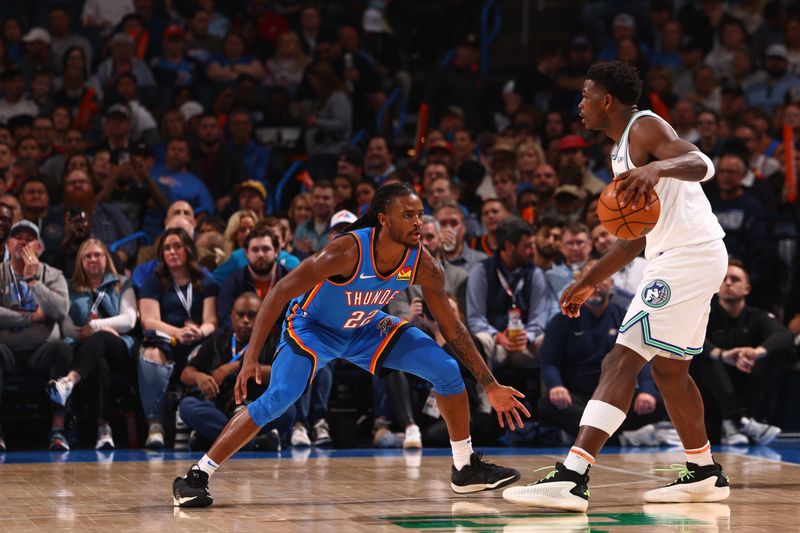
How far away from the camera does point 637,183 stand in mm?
5309

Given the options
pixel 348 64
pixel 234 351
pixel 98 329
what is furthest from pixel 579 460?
pixel 348 64

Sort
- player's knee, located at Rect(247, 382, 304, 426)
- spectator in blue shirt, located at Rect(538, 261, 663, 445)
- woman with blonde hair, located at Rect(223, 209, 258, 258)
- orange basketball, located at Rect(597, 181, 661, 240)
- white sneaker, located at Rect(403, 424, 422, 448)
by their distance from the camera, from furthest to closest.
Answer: woman with blonde hair, located at Rect(223, 209, 258, 258)
spectator in blue shirt, located at Rect(538, 261, 663, 445)
white sneaker, located at Rect(403, 424, 422, 448)
player's knee, located at Rect(247, 382, 304, 426)
orange basketball, located at Rect(597, 181, 661, 240)

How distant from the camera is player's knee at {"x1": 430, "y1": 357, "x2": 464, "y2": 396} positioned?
611cm

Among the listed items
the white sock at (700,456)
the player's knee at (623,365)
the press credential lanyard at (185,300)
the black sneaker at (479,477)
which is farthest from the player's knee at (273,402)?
the press credential lanyard at (185,300)

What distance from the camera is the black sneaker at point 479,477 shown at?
6.24 metres

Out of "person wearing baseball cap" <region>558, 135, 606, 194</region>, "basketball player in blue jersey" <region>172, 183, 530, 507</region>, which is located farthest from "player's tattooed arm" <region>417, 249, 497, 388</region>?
"person wearing baseball cap" <region>558, 135, 606, 194</region>

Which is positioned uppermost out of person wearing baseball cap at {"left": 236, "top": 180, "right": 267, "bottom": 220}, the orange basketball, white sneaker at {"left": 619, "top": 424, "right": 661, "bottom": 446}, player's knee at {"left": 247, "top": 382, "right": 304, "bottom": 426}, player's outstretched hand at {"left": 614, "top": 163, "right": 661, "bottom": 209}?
person wearing baseball cap at {"left": 236, "top": 180, "right": 267, "bottom": 220}

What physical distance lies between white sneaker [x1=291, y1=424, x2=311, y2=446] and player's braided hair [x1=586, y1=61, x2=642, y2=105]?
4.24 meters

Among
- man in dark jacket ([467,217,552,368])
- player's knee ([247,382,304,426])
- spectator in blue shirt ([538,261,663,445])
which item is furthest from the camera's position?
man in dark jacket ([467,217,552,368])

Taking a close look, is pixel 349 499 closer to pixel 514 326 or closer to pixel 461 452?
pixel 461 452

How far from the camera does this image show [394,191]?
6.11 m

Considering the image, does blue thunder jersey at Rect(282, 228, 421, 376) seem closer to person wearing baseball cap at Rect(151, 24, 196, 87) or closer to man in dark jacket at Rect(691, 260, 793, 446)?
man in dark jacket at Rect(691, 260, 793, 446)

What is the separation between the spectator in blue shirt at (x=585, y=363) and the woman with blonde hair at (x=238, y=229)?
2661 millimetres

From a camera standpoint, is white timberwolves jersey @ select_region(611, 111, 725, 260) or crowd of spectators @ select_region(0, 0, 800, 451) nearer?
white timberwolves jersey @ select_region(611, 111, 725, 260)
